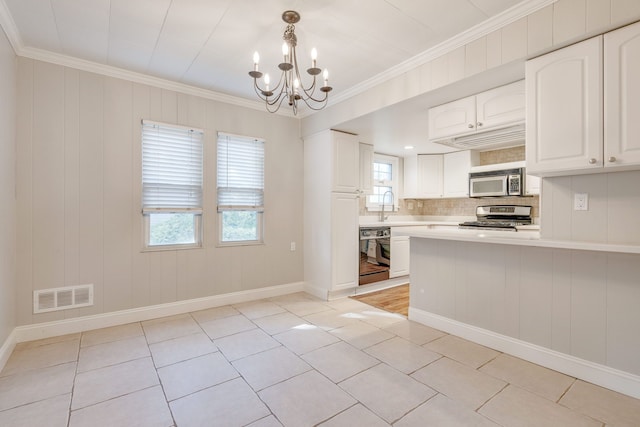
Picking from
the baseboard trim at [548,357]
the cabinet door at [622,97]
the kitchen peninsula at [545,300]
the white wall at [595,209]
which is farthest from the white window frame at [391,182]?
the cabinet door at [622,97]

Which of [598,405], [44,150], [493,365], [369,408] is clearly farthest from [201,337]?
[598,405]

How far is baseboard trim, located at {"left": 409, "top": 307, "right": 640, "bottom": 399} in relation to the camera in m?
1.92

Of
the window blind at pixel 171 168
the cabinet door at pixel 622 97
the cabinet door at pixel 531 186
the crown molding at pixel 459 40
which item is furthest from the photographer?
the cabinet door at pixel 531 186

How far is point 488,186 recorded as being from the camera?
444cm

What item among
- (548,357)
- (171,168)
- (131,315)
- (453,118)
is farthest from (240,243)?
(548,357)

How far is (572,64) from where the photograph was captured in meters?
1.92

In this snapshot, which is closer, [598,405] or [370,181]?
[598,405]

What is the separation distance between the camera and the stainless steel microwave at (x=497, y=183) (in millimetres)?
4090

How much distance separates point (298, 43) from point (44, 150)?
2.54 meters

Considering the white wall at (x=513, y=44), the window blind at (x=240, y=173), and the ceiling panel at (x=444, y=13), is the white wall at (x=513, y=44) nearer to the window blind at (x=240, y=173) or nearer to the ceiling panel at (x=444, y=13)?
the ceiling panel at (x=444, y=13)

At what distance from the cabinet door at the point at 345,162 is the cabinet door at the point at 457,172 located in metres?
2.06

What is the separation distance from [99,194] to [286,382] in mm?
2604

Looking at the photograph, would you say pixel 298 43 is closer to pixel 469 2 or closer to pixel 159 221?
pixel 469 2

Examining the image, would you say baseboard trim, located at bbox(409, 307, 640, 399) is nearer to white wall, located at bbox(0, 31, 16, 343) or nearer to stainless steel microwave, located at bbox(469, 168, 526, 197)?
stainless steel microwave, located at bbox(469, 168, 526, 197)
